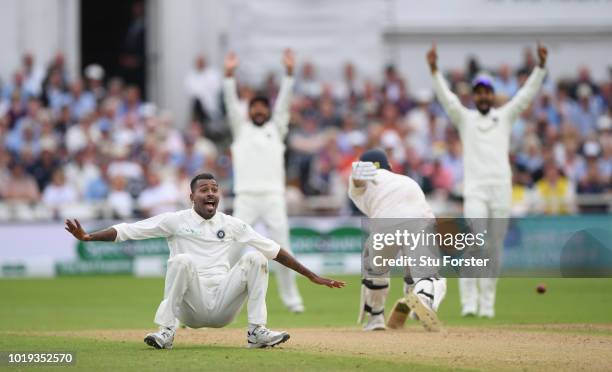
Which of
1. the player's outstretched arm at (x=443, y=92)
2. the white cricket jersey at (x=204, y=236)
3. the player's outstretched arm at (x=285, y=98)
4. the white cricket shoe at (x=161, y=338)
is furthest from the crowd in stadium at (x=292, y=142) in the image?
the white cricket shoe at (x=161, y=338)

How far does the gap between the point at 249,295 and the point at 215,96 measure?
634 inches

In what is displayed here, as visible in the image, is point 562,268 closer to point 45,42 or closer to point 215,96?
point 215,96

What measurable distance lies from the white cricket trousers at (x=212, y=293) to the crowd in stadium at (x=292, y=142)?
35.6 ft

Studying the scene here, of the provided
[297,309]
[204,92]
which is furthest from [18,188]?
[297,309]

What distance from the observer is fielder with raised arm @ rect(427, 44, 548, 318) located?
14539 mm

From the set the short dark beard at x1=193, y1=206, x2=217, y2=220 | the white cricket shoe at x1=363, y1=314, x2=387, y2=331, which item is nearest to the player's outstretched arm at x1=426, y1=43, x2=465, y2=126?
the white cricket shoe at x1=363, y1=314, x2=387, y2=331

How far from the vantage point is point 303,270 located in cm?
1016

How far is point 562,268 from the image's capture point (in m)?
22.0

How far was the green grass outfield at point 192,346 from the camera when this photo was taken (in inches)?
387

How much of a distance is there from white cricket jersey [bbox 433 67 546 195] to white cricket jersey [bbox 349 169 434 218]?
6.80 feet

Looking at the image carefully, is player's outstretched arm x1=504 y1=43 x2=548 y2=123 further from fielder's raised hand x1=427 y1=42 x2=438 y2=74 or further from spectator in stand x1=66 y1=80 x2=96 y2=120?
spectator in stand x1=66 y1=80 x2=96 y2=120

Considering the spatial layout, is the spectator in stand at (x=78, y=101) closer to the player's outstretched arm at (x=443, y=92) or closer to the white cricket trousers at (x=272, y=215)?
the white cricket trousers at (x=272, y=215)

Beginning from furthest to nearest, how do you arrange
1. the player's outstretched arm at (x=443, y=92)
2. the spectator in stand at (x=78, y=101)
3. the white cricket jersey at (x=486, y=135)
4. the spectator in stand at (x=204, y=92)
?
the spectator in stand at (x=204, y=92), the spectator in stand at (x=78, y=101), the player's outstretched arm at (x=443, y=92), the white cricket jersey at (x=486, y=135)

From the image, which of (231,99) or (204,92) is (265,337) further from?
(204,92)
